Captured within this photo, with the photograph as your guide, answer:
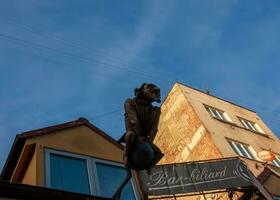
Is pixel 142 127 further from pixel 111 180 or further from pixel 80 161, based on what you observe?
pixel 80 161

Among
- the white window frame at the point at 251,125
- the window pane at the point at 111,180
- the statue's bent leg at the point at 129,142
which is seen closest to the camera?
the statue's bent leg at the point at 129,142

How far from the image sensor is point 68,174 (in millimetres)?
9586

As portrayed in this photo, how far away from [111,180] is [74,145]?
4.86ft

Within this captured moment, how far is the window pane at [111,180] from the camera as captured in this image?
986 cm

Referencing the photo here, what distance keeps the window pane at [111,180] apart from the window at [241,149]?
49.9 ft

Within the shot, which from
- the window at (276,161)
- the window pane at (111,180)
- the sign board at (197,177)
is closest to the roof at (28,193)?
the window pane at (111,180)

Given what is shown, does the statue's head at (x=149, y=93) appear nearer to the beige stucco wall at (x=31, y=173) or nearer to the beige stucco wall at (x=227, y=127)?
the beige stucco wall at (x=31, y=173)

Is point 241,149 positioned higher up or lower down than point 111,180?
higher up

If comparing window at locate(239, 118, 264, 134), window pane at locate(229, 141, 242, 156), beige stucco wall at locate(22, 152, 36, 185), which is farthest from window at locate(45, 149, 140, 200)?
window at locate(239, 118, 264, 134)

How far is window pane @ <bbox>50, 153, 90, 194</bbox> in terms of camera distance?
9258mm

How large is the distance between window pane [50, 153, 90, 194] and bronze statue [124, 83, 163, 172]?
5.52 meters

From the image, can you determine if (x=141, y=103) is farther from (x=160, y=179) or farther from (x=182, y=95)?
(x=182, y=95)

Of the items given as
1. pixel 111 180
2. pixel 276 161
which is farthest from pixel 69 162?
pixel 276 161

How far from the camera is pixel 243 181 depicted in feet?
46.8
